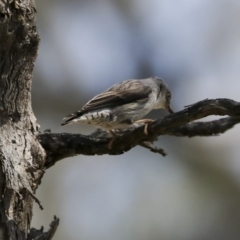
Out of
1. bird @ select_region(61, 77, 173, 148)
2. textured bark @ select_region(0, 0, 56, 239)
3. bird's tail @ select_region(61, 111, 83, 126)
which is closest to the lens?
textured bark @ select_region(0, 0, 56, 239)

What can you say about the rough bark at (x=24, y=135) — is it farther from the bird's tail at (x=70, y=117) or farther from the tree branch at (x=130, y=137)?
the bird's tail at (x=70, y=117)

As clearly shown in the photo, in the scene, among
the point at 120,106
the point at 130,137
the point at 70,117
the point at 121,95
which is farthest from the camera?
the point at 121,95

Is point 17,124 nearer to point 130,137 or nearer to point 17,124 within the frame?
point 17,124

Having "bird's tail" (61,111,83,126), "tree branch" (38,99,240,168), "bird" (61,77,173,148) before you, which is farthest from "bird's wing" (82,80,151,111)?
"tree branch" (38,99,240,168)

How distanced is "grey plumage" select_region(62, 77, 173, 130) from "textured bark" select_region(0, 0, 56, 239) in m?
0.94

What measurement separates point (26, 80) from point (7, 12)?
0.51m

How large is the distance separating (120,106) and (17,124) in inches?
70.3

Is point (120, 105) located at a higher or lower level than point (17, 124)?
higher

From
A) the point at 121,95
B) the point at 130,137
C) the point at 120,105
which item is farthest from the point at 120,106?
the point at 130,137

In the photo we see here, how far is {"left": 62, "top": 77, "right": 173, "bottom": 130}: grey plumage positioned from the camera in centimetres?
515

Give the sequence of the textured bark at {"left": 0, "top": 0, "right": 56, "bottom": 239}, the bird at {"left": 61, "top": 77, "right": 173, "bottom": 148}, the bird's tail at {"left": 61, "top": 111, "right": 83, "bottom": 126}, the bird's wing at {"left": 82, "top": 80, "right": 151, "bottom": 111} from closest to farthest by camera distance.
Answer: the textured bark at {"left": 0, "top": 0, "right": 56, "bottom": 239} < the bird's tail at {"left": 61, "top": 111, "right": 83, "bottom": 126} < the bird at {"left": 61, "top": 77, "right": 173, "bottom": 148} < the bird's wing at {"left": 82, "top": 80, "right": 151, "bottom": 111}

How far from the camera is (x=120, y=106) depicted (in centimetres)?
549

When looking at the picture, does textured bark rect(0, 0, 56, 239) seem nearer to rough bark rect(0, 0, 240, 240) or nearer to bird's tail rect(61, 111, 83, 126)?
rough bark rect(0, 0, 240, 240)

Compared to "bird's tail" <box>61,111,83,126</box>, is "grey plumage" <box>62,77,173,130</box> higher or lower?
higher
